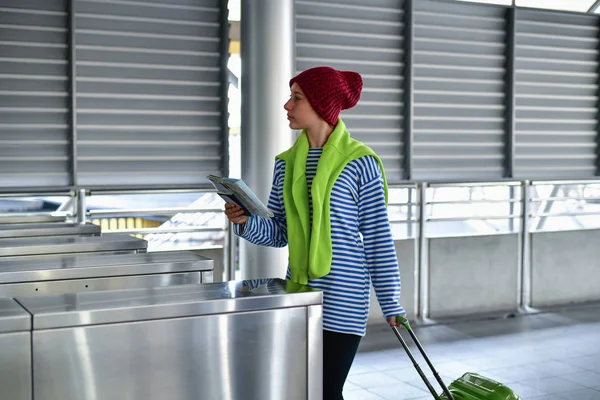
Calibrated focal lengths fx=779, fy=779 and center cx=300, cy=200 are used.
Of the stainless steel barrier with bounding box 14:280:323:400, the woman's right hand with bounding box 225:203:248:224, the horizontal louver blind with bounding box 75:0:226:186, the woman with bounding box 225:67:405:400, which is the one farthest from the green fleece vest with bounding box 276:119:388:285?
the horizontal louver blind with bounding box 75:0:226:186

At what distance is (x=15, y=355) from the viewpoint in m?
1.72

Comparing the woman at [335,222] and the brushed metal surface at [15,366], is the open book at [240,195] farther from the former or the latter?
the brushed metal surface at [15,366]

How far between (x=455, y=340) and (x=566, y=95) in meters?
3.07

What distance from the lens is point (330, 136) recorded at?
273cm

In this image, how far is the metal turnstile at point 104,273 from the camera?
9.57 feet

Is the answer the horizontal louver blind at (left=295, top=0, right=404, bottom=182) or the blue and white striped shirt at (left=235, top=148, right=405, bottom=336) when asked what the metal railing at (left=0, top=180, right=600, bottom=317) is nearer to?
the horizontal louver blind at (left=295, top=0, right=404, bottom=182)

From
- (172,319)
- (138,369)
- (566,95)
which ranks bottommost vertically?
(138,369)

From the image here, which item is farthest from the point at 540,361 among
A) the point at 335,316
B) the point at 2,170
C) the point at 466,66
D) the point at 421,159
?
the point at 2,170

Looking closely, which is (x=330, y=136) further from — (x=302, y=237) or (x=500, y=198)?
(x=500, y=198)

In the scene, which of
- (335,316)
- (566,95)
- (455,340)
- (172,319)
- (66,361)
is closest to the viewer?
(66,361)

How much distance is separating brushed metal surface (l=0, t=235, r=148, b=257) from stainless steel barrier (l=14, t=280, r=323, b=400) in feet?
5.36

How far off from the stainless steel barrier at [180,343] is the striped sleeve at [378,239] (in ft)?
1.79

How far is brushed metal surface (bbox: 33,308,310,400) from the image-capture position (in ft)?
5.86

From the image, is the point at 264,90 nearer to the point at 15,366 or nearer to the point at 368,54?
the point at 368,54
